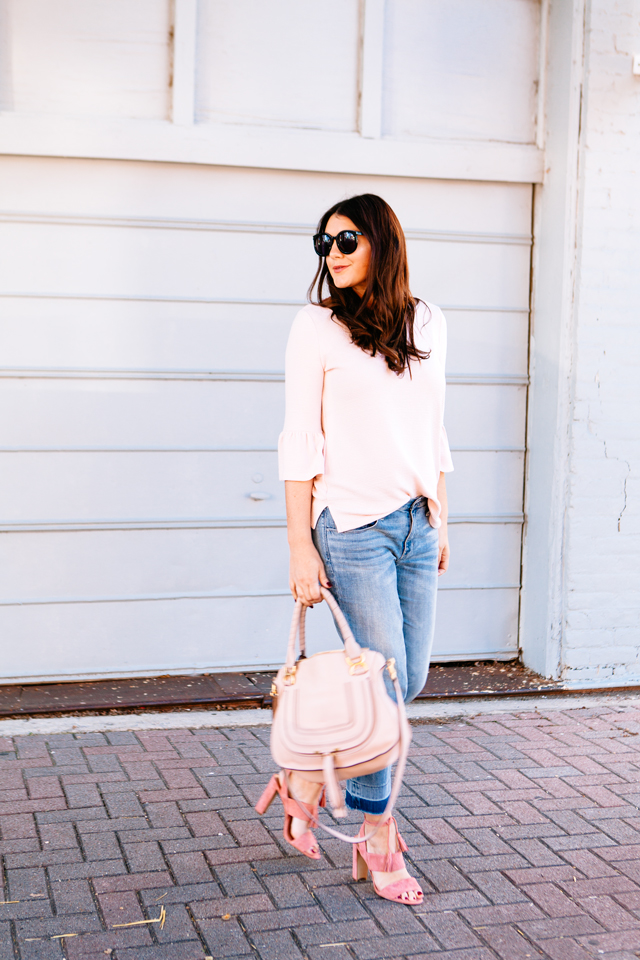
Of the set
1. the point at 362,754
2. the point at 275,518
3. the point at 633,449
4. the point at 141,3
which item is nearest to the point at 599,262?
the point at 633,449

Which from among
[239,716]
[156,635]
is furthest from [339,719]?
[156,635]

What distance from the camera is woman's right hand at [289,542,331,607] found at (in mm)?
2695

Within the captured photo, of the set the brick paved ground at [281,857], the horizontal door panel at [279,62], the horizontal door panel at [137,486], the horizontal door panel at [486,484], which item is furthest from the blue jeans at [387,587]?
the horizontal door panel at [279,62]

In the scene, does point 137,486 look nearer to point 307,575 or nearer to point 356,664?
point 307,575

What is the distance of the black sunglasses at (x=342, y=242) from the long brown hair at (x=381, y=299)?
0.04 meters

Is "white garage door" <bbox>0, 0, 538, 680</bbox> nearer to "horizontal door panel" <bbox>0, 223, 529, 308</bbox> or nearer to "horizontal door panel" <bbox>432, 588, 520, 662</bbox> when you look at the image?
"horizontal door panel" <bbox>0, 223, 529, 308</bbox>

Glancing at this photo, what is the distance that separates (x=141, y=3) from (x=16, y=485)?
2.27 metres

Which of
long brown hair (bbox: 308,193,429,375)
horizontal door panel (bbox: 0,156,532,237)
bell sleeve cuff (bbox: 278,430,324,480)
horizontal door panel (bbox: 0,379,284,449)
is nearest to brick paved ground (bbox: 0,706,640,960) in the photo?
bell sleeve cuff (bbox: 278,430,324,480)

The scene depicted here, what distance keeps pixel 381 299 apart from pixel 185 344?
2139mm

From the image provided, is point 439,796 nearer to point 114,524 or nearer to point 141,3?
point 114,524

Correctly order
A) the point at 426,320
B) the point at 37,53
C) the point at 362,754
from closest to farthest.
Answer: the point at 362,754, the point at 426,320, the point at 37,53

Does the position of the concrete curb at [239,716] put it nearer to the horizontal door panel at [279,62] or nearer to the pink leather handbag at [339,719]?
the pink leather handbag at [339,719]

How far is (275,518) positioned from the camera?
488cm

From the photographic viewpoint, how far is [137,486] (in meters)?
4.74
